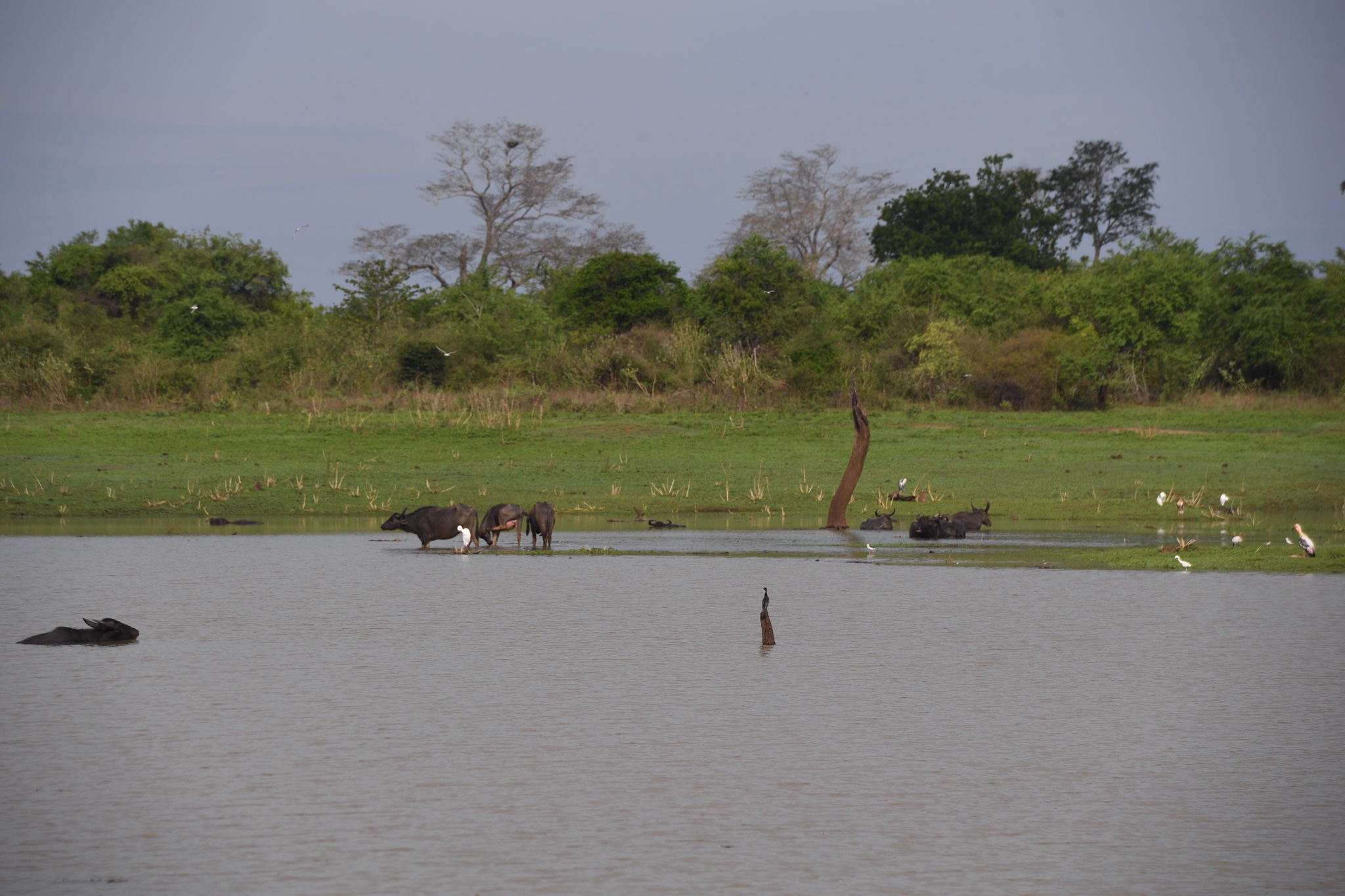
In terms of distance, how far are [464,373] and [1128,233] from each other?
152 feet

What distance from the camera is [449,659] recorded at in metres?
10.8

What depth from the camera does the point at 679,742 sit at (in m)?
8.03

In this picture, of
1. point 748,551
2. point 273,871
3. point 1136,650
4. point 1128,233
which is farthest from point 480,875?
point 1128,233

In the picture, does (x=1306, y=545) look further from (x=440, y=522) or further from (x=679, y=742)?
(x=440, y=522)

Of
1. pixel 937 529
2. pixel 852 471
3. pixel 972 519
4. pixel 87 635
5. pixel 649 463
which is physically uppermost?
pixel 649 463

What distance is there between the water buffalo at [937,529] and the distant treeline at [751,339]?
18.7 metres

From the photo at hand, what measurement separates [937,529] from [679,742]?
12.6 metres

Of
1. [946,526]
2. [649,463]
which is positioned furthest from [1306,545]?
[649,463]

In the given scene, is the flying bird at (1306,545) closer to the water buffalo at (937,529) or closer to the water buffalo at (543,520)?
the water buffalo at (937,529)

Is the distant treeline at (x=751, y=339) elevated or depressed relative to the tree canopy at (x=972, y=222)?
depressed

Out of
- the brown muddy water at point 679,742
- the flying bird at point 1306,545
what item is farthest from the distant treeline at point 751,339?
the brown muddy water at point 679,742

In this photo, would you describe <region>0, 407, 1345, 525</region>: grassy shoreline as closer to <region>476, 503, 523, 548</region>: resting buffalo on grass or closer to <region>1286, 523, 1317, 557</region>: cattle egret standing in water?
<region>476, 503, 523, 548</region>: resting buffalo on grass

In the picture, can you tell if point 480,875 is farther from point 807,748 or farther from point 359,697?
point 359,697

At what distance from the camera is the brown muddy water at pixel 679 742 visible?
594cm
